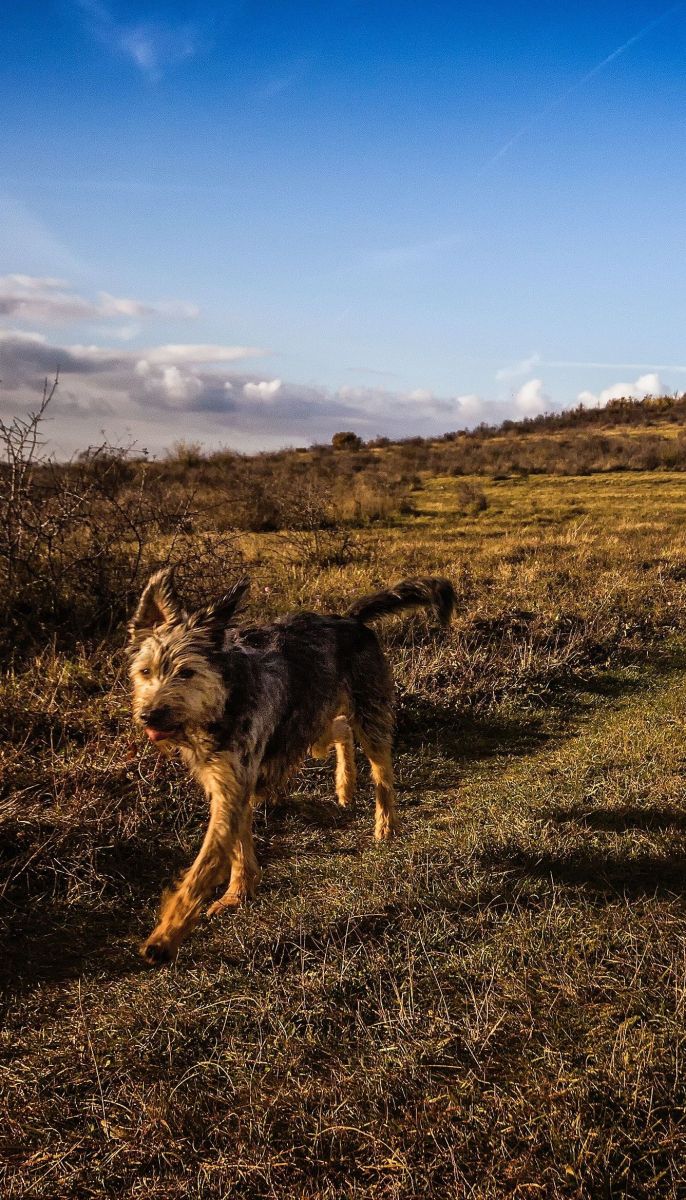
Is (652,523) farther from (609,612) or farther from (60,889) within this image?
(60,889)

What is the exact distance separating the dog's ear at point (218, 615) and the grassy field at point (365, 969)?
1538 millimetres

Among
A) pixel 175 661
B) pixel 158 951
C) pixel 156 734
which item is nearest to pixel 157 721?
pixel 156 734

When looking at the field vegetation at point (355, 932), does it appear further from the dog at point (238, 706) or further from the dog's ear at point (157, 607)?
the dog's ear at point (157, 607)

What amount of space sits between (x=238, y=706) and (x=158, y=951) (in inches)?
47.0

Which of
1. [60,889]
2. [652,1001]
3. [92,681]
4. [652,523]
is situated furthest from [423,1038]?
[652,523]

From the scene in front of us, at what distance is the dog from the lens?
3523 mm

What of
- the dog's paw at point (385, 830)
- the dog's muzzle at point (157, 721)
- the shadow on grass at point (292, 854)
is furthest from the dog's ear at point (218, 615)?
the dog's paw at point (385, 830)

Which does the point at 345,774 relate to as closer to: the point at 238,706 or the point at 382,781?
the point at 382,781

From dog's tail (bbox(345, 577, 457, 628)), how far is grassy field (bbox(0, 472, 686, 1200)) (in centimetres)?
142

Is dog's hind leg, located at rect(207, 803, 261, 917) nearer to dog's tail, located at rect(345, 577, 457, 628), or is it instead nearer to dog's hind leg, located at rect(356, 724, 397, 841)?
dog's hind leg, located at rect(356, 724, 397, 841)

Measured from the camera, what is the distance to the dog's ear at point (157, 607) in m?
3.88

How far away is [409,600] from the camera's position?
5.71m

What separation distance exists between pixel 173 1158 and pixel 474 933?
5.63ft

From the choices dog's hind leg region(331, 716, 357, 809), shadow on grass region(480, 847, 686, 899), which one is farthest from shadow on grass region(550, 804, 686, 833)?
dog's hind leg region(331, 716, 357, 809)
